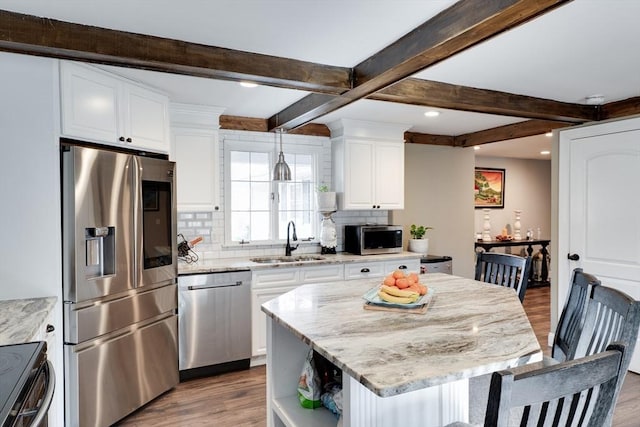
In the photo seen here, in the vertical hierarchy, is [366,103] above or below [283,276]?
above

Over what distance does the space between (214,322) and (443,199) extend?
341 cm

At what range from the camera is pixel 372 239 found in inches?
173

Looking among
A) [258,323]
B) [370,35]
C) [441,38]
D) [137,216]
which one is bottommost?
[258,323]

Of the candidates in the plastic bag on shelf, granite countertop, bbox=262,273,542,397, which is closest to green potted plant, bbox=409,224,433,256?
granite countertop, bbox=262,273,542,397

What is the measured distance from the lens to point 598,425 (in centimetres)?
93

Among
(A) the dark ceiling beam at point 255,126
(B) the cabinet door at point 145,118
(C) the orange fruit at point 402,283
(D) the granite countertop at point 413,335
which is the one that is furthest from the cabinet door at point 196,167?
(C) the orange fruit at point 402,283

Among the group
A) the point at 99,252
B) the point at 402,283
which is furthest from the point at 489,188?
the point at 99,252

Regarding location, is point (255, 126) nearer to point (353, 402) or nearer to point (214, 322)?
point (214, 322)

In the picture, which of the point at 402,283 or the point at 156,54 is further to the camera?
the point at 156,54

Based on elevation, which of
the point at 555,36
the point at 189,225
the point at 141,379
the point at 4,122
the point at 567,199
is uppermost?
the point at 555,36

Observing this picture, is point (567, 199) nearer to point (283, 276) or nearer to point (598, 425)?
point (283, 276)

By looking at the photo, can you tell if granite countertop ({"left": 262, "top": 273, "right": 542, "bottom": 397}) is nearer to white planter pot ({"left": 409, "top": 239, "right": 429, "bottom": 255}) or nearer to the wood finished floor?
the wood finished floor

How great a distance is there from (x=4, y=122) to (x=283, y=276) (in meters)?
2.33

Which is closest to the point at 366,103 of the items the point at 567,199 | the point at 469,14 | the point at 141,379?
the point at 469,14
